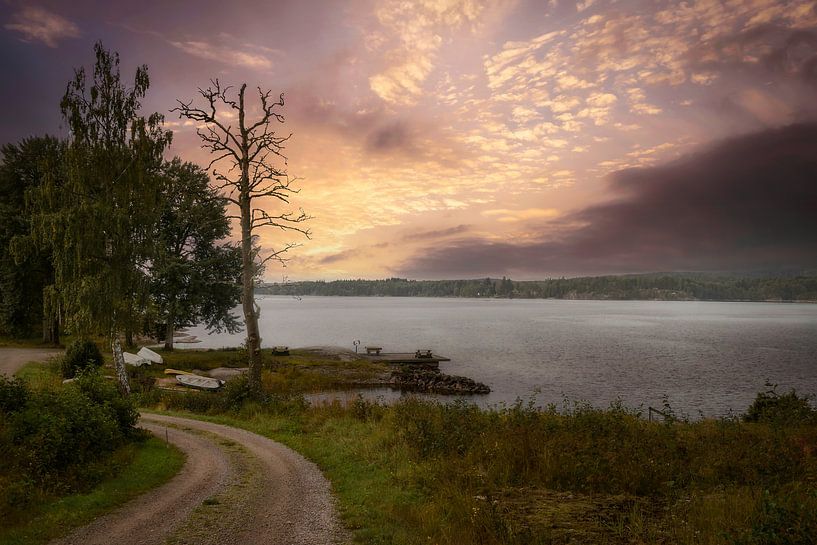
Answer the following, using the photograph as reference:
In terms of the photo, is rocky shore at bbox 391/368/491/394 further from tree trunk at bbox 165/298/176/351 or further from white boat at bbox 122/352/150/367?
white boat at bbox 122/352/150/367

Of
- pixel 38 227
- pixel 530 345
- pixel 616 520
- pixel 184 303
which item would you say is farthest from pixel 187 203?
pixel 530 345

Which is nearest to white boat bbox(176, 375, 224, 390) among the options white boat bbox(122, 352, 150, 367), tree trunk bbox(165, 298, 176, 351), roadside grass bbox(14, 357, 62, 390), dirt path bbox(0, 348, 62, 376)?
white boat bbox(122, 352, 150, 367)

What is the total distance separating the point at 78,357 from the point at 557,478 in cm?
3158

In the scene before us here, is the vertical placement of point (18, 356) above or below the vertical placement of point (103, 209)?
below

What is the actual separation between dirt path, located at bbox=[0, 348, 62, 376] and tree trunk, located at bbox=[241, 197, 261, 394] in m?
17.7

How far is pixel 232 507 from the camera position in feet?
35.1

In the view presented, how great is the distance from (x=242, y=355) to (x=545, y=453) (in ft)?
123

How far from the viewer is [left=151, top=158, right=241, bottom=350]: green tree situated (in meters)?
41.2

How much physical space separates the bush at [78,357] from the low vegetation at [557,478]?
56.9 feet

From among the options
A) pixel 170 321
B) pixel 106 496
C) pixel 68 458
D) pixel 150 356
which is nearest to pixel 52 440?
pixel 68 458

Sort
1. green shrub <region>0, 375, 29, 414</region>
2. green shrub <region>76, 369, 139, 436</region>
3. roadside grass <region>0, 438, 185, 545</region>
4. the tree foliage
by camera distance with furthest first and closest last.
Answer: the tree foliage
green shrub <region>76, 369, 139, 436</region>
green shrub <region>0, 375, 29, 414</region>
roadside grass <region>0, 438, 185, 545</region>

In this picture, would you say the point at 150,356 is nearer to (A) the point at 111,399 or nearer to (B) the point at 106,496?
(A) the point at 111,399

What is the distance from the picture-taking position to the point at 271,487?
12.2 meters

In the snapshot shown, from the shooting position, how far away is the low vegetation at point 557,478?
841cm
